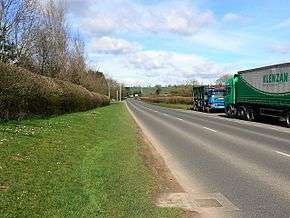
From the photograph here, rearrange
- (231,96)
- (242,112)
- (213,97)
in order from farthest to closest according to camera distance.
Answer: (213,97), (231,96), (242,112)

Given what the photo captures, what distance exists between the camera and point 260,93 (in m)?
36.4

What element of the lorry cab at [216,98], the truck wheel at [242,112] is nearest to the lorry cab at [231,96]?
the truck wheel at [242,112]

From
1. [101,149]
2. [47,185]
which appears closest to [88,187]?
[47,185]

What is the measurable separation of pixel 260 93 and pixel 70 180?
2911 cm

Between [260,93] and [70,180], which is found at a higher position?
[260,93]

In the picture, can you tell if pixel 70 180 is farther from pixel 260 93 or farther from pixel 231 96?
pixel 231 96

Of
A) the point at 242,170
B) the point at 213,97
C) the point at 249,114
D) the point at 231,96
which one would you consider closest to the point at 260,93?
the point at 249,114

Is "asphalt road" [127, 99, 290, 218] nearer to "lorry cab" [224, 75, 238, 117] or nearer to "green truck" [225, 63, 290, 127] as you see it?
"green truck" [225, 63, 290, 127]

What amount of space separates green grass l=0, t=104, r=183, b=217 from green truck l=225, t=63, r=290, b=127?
63.5 ft

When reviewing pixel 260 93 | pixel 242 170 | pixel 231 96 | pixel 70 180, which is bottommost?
pixel 242 170

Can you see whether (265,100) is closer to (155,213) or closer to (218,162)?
(218,162)

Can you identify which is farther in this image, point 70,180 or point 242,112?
point 242,112

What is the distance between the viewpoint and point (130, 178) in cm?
1027

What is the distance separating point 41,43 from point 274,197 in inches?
1333
